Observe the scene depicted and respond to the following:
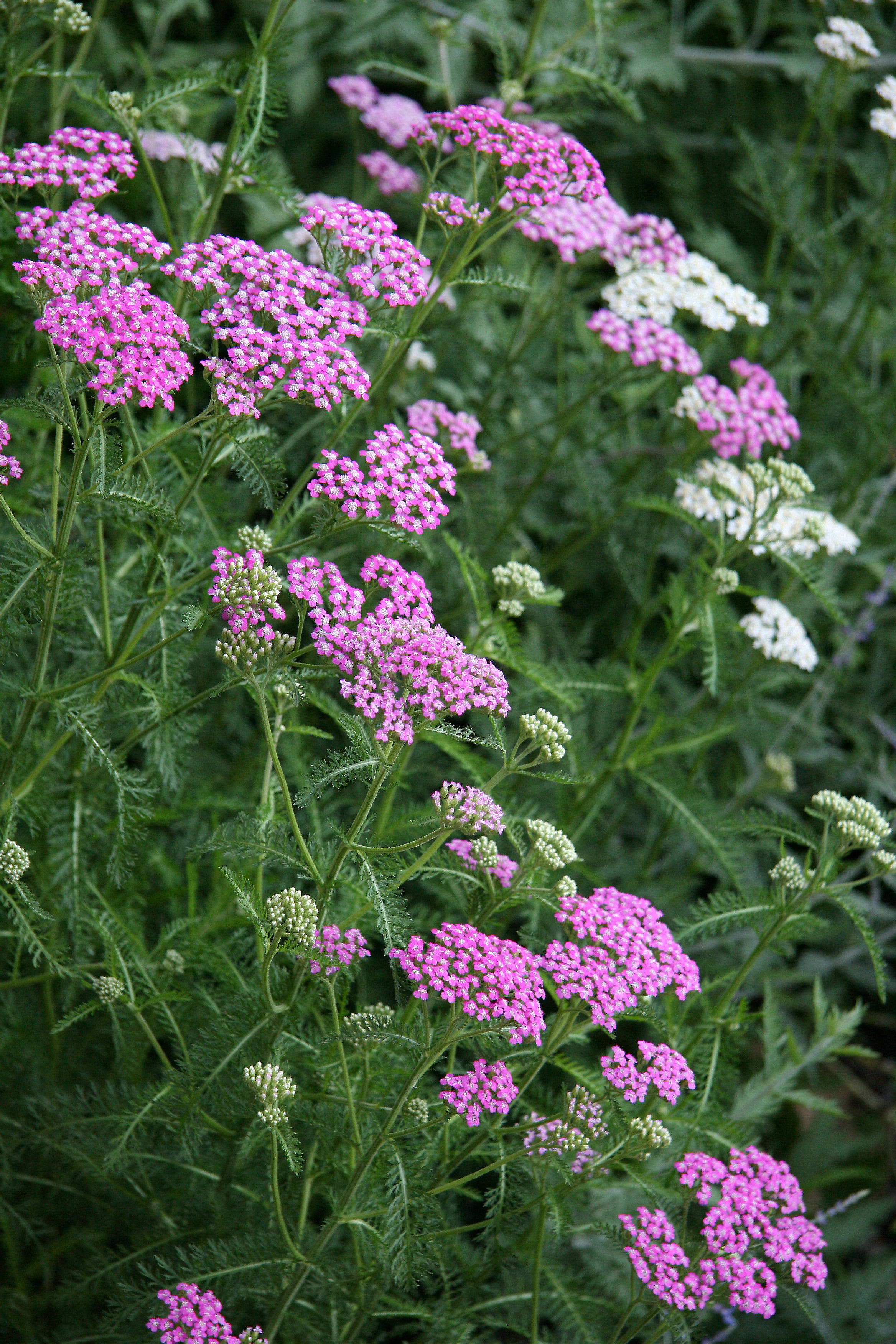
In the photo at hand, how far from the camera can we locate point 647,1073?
7.66ft

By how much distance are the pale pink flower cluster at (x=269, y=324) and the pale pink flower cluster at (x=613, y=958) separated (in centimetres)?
115

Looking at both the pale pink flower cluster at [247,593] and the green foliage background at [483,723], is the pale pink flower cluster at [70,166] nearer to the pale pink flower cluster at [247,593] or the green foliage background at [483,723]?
the green foliage background at [483,723]

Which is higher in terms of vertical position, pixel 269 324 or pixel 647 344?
pixel 269 324

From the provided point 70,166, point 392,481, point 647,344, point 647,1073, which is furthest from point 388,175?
point 647,1073

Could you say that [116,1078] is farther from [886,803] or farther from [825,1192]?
[886,803]

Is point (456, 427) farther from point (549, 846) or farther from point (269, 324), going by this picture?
point (549, 846)

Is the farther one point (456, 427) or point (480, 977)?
point (456, 427)

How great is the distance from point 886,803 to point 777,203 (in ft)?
8.60

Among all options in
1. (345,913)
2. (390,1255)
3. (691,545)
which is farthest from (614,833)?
(390,1255)

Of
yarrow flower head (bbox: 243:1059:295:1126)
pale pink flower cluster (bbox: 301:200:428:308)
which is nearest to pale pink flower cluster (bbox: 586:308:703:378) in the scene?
pale pink flower cluster (bbox: 301:200:428:308)

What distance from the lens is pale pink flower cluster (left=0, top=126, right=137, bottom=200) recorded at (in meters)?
2.46

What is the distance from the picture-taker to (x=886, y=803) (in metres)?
5.25

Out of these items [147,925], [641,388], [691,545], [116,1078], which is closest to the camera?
[116,1078]

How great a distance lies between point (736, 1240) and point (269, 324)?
6.78 ft
